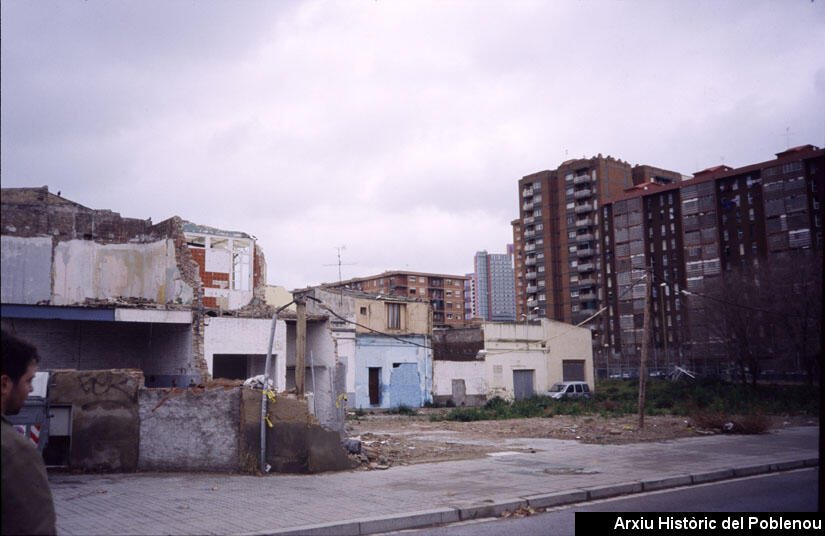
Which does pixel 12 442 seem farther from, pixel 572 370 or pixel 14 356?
pixel 572 370

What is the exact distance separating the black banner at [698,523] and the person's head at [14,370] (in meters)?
7.01

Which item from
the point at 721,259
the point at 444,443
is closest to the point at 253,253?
the point at 444,443

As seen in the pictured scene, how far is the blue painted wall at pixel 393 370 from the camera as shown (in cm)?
4106

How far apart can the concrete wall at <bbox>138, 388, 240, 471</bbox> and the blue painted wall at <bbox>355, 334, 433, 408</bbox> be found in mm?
27731

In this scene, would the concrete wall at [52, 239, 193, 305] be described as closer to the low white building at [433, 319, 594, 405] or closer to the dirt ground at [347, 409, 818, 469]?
the dirt ground at [347, 409, 818, 469]

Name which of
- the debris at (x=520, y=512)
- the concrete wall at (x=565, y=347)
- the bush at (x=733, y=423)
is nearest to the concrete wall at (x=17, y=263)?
the debris at (x=520, y=512)

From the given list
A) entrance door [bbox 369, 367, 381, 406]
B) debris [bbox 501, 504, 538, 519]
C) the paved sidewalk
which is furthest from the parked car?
debris [bbox 501, 504, 538, 519]

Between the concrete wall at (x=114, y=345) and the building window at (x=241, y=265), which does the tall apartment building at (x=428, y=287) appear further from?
the concrete wall at (x=114, y=345)

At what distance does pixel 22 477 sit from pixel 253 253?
78.3ft

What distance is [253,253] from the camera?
25953 mm

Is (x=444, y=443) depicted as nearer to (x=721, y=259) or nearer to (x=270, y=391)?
(x=270, y=391)

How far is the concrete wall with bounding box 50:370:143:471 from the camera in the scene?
12.5 m

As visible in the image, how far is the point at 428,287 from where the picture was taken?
140 m

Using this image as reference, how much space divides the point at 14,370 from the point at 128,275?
65.5ft
